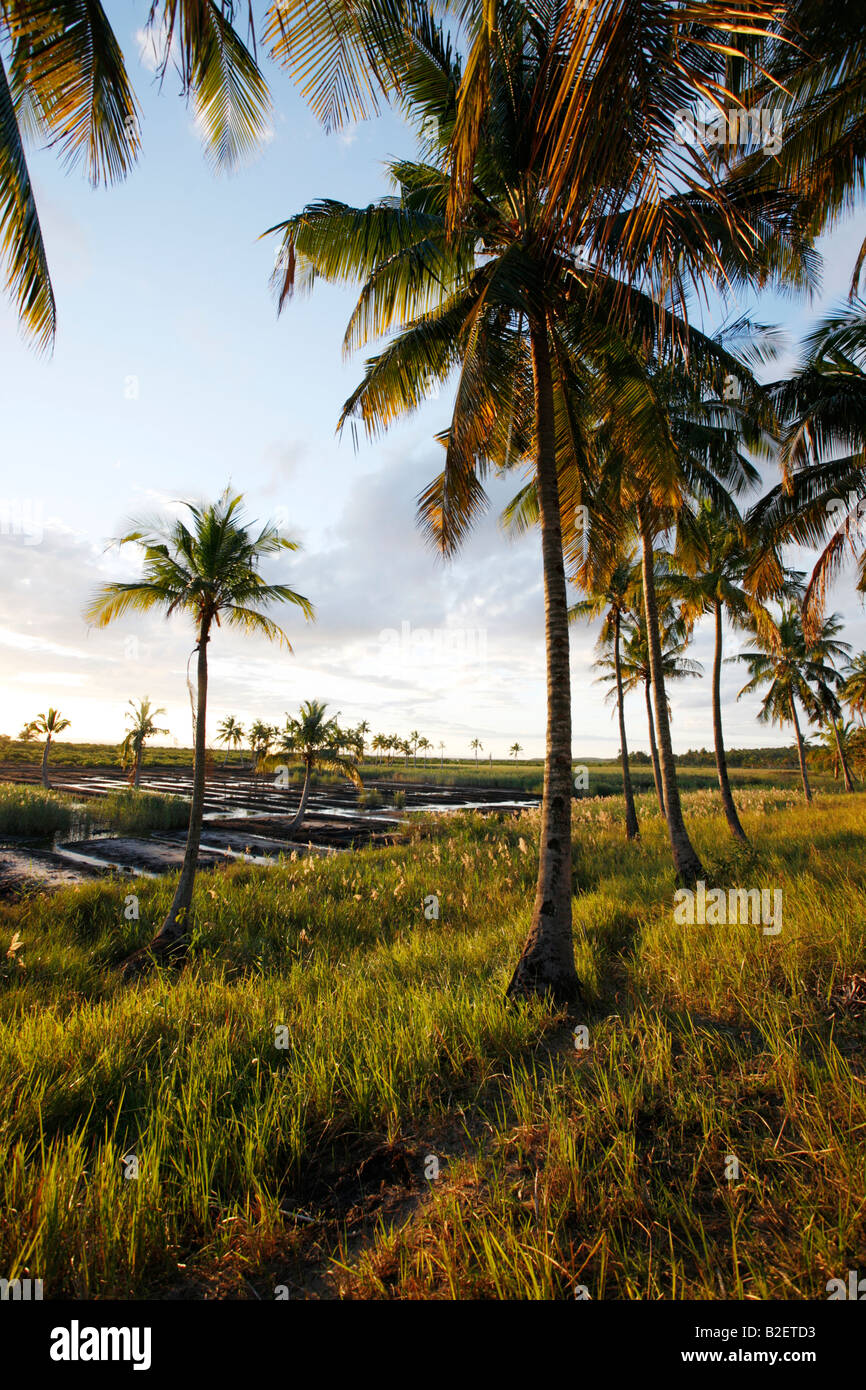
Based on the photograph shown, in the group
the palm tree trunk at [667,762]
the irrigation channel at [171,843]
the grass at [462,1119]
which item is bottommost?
the irrigation channel at [171,843]

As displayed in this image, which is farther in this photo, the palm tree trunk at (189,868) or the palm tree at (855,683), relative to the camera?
the palm tree at (855,683)

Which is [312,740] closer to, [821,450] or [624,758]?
[624,758]

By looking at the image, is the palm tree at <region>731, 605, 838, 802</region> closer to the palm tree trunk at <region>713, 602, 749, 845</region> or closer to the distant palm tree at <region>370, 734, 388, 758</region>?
the palm tree trunk at <region>713, 602, 749, 845</region>

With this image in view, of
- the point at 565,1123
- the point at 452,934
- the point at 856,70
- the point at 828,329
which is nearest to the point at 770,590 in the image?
the point at 828,329

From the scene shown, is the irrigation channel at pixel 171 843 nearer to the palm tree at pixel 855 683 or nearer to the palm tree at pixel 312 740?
the palm tree at pixel 312 740

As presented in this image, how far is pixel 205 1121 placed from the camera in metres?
3.33

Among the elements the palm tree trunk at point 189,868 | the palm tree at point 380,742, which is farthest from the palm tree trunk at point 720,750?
the palm tree at point 380,742

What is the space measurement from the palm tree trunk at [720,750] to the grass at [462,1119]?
7744 millimetres

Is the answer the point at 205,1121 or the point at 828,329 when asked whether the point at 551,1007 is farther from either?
the point at 828,329

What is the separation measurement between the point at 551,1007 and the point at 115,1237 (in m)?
3.52

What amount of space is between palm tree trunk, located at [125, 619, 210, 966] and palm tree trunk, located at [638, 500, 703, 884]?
8864 mm

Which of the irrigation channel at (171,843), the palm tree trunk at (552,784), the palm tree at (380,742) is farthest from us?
the palm tree at (380,742)

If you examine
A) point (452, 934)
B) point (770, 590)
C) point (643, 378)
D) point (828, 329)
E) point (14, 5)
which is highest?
point (828, 329)

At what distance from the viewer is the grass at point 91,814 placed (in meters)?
23.3
